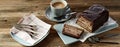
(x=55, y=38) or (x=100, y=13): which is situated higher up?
(x=100, y=13)

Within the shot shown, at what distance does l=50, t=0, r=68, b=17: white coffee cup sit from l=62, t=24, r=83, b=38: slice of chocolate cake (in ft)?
0.36

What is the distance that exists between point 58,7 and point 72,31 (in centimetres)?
18

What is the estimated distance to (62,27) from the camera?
1.06 metres

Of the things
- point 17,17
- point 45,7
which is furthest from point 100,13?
point 17,17

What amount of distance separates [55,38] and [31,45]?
12 centimetres

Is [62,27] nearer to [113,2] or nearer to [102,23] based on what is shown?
[102,23]

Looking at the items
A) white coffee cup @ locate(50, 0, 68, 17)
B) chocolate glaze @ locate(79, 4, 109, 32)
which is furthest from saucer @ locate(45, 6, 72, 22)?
chocolate glaze @ locate(79, 4, 109, 32)

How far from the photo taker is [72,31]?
1.01 m

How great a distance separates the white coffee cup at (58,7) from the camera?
3.60 feet

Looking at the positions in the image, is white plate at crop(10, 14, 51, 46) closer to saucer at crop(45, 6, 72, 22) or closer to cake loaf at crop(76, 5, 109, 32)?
saucer at crop(45, 6, 72, 22)

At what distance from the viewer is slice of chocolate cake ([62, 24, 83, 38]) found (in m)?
1.00

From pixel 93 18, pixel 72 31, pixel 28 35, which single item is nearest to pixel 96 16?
pixel 93 18

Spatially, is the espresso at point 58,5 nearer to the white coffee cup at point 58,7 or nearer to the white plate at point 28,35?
the white coffee cup at point 58,7

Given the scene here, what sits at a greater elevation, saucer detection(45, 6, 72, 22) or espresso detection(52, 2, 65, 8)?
espresso detection(52, 2, 65, 8)
